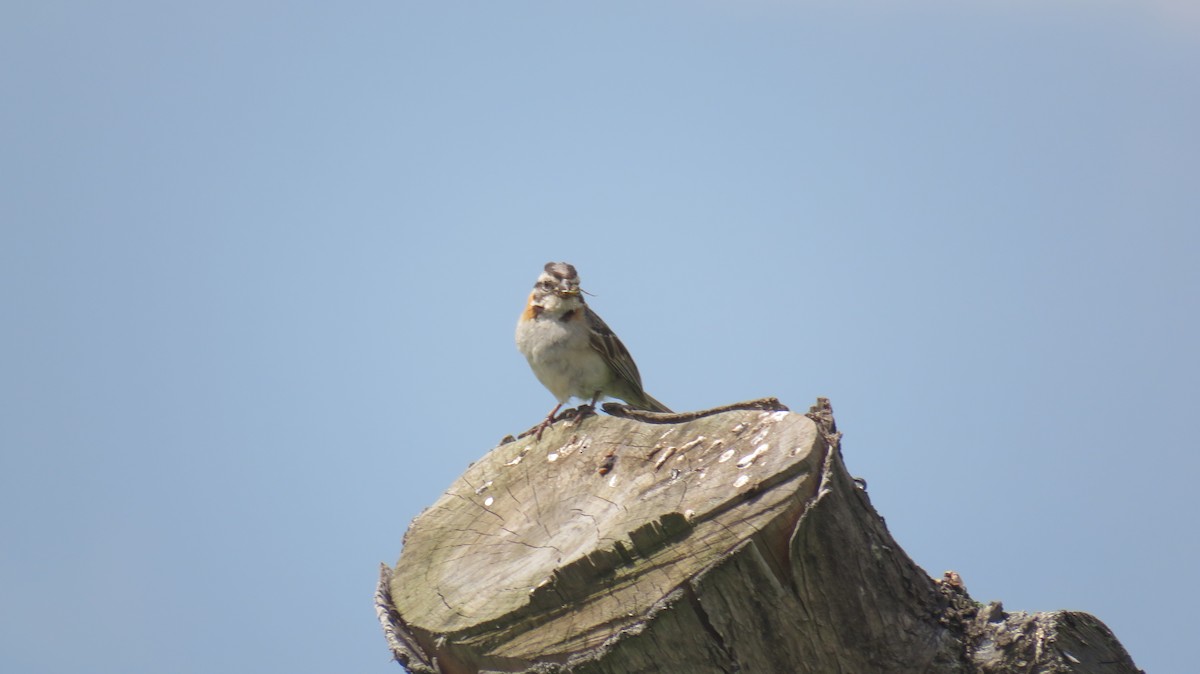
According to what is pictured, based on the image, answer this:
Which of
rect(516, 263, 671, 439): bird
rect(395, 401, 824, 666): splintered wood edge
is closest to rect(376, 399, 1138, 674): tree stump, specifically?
rect(395, 401, 824, 666): splintered wood edge

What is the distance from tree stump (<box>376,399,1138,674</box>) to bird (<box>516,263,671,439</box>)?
10.6ft

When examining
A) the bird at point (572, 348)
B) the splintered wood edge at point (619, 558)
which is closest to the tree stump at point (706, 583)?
the splintered wood edge at point (619, 558)

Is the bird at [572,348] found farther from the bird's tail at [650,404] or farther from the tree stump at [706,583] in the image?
the tree stump at [706,583]

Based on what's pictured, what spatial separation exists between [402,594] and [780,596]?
1.74 m

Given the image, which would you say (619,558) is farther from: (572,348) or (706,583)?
(572,348)

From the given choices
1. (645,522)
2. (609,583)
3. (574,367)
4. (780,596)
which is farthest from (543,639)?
(574,367)

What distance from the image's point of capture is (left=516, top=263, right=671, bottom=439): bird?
8.34m

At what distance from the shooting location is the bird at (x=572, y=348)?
328 inches

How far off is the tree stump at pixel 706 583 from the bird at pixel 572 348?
3236 millimetres

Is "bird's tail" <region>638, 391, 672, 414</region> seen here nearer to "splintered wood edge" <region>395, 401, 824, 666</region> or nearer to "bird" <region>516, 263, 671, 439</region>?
"bird" <region>516, 263, 671, 439</region>

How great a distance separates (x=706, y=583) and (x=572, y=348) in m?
4.44

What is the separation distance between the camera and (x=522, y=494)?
5.22 m

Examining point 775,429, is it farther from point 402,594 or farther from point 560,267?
point 560,267

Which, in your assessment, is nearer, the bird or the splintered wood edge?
the splintered wood edge
